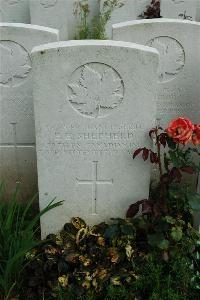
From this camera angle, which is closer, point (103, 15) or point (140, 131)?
point (140, 131)

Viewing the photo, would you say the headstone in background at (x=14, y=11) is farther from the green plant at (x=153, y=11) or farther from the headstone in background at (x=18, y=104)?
the headstone in background at (x=18, y=104)

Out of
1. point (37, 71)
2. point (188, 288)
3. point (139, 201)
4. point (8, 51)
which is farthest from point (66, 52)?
point (188, 288)

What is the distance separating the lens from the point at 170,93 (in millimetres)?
3340

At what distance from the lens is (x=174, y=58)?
127 inches

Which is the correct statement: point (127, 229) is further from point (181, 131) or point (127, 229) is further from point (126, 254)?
point (181, 131)

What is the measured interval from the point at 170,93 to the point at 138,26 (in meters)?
0.62

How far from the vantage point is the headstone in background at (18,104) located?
3.01 metres

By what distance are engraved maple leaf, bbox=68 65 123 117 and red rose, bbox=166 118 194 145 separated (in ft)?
1.28

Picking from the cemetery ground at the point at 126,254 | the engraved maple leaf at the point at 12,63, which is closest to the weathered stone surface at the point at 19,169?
the engraved maple leaf at the point at 12,63

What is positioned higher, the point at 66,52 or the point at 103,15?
the point at 103,15

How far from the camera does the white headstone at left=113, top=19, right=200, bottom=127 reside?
314cm

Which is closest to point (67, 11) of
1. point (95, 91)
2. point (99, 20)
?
point (99, 20)

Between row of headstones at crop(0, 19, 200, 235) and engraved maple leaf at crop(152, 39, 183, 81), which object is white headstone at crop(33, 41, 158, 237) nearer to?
row of headstones at crop(0, 19, 200, 235)

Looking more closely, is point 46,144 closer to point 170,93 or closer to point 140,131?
point 140,131
